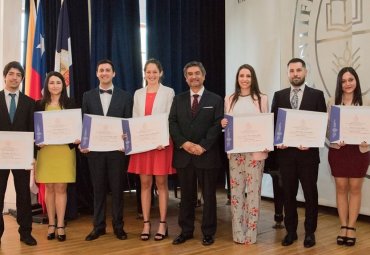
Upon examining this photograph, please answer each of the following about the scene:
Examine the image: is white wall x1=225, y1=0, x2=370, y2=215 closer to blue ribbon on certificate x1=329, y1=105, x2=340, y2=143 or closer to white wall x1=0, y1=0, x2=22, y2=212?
blue ribbon on certificate x1=329, y1=105, x2=340, y2=143

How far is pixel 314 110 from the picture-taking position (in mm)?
3445

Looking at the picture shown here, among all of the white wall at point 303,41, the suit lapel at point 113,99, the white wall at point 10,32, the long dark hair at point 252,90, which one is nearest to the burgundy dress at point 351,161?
the long dark hair at point 252,90

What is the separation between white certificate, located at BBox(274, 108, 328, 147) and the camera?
10.9 feet

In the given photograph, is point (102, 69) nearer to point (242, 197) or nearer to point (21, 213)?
point (21, 213)

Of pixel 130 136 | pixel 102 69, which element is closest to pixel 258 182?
pixel 130 136

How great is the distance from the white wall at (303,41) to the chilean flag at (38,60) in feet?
9.65

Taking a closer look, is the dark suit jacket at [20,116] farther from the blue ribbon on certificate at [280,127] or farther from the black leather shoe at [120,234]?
the blue ribbon on certificate at [280,127]

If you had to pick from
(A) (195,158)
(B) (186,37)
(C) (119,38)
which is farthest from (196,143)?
(B) (186,37)

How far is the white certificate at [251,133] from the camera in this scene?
11.1 feet

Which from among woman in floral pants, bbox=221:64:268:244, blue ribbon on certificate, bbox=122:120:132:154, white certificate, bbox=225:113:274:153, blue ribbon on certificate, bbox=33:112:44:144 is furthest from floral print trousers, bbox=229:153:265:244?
blue ribbon on certificate, bbox=33:112:44:144

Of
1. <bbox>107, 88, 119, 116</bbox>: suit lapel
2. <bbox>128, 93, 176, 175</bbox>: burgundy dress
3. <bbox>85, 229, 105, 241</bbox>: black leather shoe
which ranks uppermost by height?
<bbox>107, 88, 119, 116</bbox>: suit lapel

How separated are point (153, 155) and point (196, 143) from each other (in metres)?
0.42

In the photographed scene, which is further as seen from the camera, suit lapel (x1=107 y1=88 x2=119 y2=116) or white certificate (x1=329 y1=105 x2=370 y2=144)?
suit lapel (x1=107 y1=88 x2=119 y2=116)

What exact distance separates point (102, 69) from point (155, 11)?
306 centimetres
